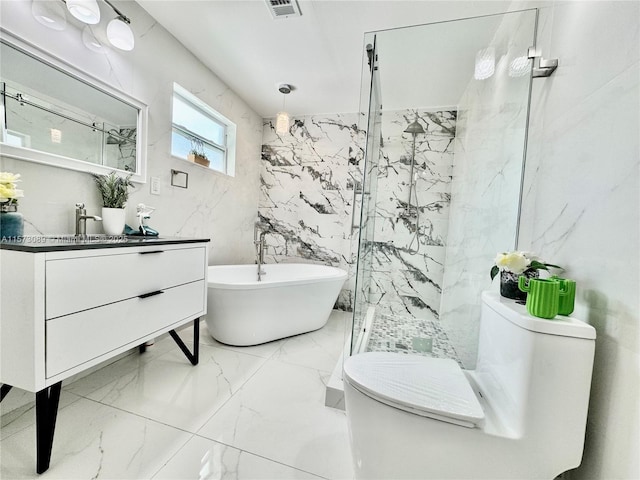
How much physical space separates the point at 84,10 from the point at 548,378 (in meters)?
2.47

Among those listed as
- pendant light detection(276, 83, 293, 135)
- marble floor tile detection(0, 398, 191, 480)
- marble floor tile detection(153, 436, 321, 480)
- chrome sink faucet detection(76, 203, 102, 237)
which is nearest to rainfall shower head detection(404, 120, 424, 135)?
pendant light detection(276, 83, 293, 135)

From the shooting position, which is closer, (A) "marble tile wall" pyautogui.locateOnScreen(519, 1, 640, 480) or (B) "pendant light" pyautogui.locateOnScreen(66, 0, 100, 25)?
(A) "marble tile wall" pyautogui.locateOnScreen(519, 1, 640, 480)

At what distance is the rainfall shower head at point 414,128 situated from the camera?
268cm

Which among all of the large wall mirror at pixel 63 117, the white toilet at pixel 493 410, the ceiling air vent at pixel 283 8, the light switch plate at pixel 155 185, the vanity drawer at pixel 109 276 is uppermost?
the ceiling air vent at pixel 283 8

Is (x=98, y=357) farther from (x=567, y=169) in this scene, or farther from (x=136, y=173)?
(x=567, y=169)

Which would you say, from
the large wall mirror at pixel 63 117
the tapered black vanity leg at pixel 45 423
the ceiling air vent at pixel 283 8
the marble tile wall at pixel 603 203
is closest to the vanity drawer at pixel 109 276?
the tapered black vanity leg at pixel 45 423

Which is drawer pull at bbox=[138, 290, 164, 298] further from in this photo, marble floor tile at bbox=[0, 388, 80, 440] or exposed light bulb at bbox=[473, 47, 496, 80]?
exposed light bulb at bbox=[473, 47, 496, 80]

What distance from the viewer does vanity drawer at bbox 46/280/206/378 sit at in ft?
3.30

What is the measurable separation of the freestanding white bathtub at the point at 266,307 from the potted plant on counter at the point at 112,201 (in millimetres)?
698

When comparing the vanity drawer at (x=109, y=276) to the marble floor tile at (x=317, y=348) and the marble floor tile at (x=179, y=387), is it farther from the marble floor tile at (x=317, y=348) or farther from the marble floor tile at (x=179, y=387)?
the marble floor tile at (x=317, y=348)

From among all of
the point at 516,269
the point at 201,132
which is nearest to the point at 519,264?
the point at 516,269

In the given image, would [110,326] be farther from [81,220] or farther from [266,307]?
[266,307]

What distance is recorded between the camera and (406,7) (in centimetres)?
173

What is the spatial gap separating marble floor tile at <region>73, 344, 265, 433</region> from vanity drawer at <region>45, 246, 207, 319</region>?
2.12ft
